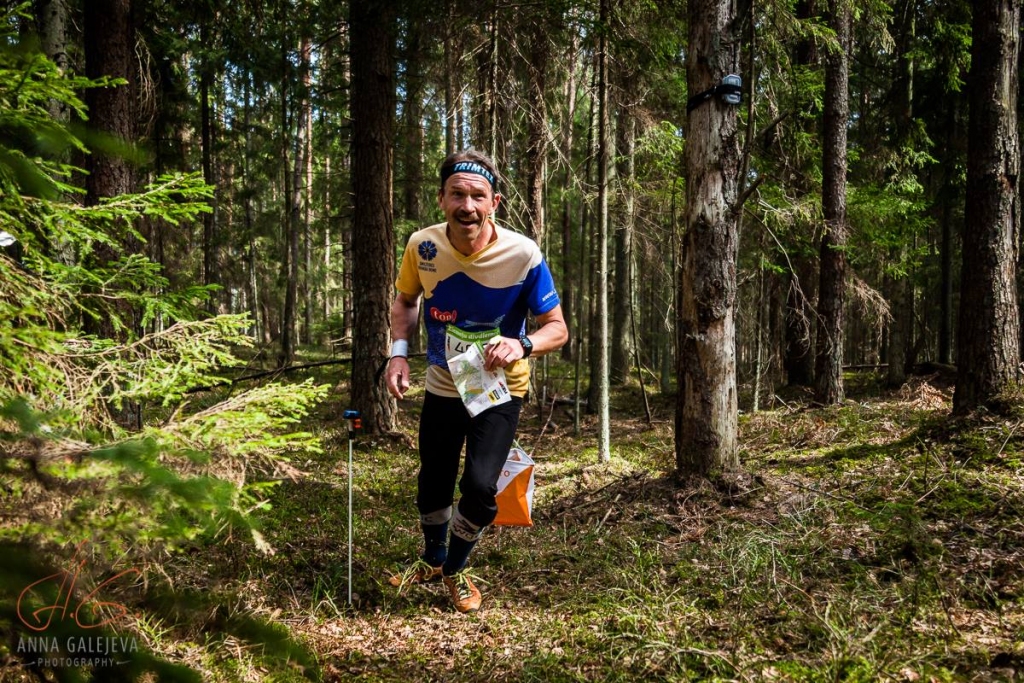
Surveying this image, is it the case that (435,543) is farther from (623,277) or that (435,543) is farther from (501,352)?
(623,277)

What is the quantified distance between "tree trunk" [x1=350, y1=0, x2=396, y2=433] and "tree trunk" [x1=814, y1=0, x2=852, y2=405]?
7.32 metres

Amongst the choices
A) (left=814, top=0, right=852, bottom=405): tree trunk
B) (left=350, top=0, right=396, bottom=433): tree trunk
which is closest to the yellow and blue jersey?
(left=350, top=0, right=396, bottom=433): tree trunk

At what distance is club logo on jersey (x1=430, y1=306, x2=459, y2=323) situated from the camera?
3809 mm

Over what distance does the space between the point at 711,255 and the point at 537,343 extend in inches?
87.4

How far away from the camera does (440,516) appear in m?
4.03

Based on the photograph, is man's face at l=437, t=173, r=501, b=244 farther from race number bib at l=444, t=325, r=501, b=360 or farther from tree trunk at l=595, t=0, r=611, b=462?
tree trunk at l=595, t=0, r=611, b=462

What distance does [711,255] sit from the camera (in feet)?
17.0

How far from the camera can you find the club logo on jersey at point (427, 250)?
3835 millimetres

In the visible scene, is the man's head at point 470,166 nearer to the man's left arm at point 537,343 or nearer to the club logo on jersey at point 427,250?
the club logo on jersey at point 427,250

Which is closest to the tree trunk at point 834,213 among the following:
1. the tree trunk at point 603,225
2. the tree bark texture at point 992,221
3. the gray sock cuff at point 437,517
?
the tree bark texture at point 992,221

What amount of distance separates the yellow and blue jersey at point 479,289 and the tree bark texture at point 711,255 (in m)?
1.89

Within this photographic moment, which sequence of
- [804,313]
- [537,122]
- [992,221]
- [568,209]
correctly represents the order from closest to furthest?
[992,221] < [537,122] < [804,313] < [568,209]

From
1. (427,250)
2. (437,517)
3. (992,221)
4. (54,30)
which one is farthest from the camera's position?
(992,221)

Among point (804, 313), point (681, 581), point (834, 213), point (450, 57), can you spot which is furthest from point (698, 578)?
point (804, 313)
